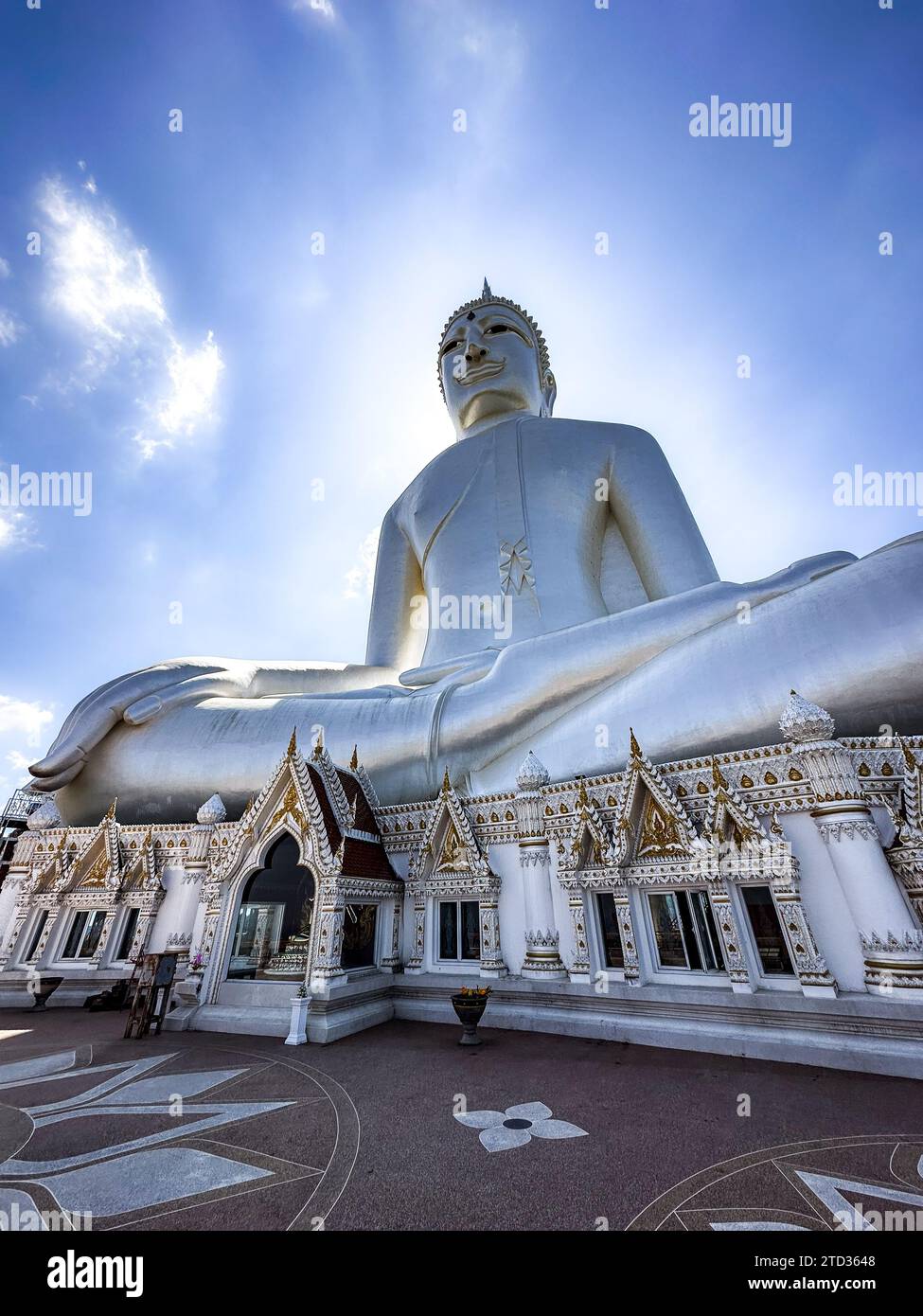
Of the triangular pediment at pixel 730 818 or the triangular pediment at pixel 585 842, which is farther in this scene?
the triangular pediment at pixel 585 842

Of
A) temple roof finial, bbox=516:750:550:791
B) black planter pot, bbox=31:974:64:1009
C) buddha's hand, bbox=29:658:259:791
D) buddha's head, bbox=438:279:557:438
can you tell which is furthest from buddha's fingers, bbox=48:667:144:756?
buddha's head, bbox=438:279:557:438

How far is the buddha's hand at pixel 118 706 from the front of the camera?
1193 cm

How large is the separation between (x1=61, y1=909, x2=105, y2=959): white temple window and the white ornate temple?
0.17 feet

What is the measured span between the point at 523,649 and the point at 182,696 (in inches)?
304

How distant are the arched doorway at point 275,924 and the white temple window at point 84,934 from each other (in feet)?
10.2

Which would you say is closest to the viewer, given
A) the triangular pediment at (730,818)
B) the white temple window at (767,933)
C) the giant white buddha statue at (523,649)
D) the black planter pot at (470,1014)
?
the white temple window at (767,933)

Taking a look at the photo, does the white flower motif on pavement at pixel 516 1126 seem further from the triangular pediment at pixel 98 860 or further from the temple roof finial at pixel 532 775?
the triangular pediment at pixel 98 860

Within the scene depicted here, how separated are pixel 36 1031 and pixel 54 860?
14.8 feet

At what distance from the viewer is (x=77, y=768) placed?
12.3 metres

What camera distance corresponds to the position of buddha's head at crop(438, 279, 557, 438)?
19203 millimetres

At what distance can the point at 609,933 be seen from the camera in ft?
27.9

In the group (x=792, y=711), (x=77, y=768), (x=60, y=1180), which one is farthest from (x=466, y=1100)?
(x=77, y=768)

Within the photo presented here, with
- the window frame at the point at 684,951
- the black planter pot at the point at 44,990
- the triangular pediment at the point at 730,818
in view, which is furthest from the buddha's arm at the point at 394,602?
the triangular pediment at the point at 730,818
